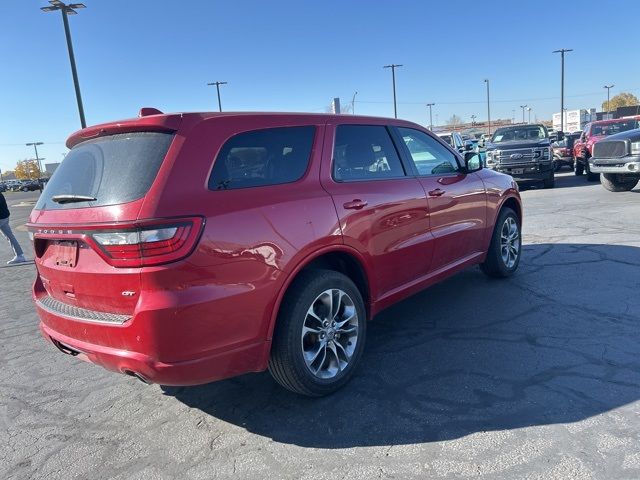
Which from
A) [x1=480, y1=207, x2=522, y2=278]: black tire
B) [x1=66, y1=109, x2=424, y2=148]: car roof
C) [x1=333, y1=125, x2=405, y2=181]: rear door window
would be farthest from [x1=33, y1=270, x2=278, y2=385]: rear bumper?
[x1=480, y1=207, x2=522, y2=278]: black tire

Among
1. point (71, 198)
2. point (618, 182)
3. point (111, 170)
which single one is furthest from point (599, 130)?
point (71, 198)

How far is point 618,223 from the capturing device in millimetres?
8250

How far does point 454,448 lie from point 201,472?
53.4 inches

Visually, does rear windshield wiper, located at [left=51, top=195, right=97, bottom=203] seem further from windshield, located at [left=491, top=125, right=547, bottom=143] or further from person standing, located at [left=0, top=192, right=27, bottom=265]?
windshield, located at [left=491, top=125, right=547, bottom=143]

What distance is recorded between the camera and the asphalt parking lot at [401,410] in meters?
2.54

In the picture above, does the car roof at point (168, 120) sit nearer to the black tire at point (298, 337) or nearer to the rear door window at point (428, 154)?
the rear door window at point (428, 154)

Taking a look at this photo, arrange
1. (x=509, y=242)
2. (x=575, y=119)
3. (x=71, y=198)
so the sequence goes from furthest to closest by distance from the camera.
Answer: (x=575, y=119) < (x=509, y=242) < (x=71, y=198)

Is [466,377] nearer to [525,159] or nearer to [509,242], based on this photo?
[509,242]

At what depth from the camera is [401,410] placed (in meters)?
2.99

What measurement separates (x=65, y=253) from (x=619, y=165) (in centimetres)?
1214

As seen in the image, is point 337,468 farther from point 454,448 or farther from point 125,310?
point 125,310

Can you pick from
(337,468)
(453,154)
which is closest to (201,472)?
(337,468)

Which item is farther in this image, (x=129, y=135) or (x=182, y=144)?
(x=129, y=135)

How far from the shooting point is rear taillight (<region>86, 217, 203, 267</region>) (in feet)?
7.95
